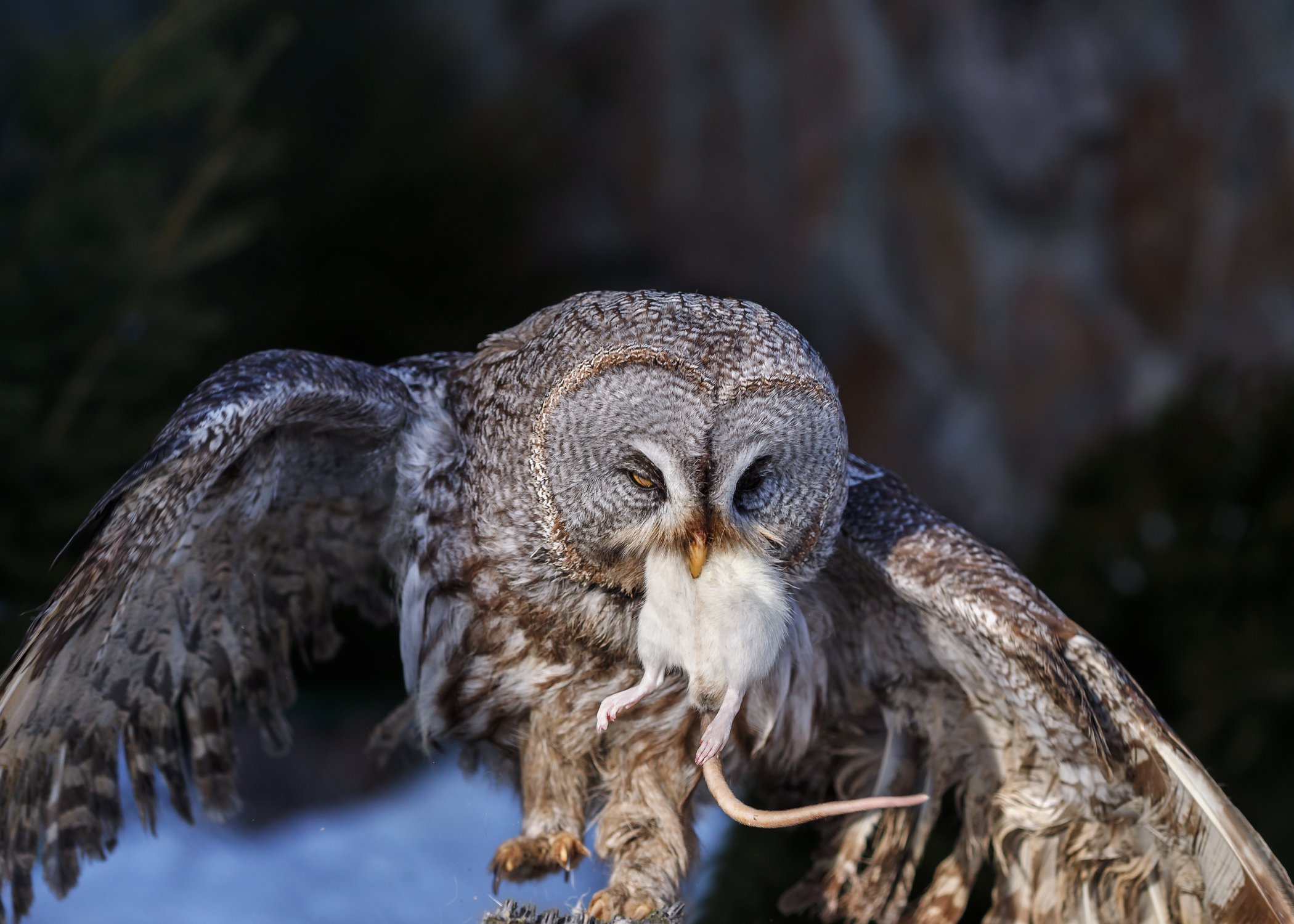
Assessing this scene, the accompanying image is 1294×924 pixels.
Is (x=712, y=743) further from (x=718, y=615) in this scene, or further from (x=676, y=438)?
(x=676, y=438)

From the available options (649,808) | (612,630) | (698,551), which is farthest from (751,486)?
(649,808)

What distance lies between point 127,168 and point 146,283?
35 centimetres

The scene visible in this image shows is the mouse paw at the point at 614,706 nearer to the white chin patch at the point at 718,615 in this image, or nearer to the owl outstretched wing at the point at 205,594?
the white chin patch at the point at 718,615

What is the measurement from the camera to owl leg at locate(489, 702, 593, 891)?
1966 millimetres

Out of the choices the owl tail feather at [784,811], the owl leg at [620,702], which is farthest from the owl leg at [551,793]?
the owl tail feather at [784,811]

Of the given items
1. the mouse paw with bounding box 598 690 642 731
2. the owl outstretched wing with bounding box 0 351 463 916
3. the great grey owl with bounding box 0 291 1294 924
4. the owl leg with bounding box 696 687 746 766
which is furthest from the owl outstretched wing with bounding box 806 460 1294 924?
the owl outstretched wing with bounding box 0 351 463 916

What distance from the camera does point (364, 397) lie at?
1856mm

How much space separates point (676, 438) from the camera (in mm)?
1651

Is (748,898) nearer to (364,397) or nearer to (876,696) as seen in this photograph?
(876,696)

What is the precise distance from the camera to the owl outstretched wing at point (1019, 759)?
1795mm

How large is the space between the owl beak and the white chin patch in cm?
3

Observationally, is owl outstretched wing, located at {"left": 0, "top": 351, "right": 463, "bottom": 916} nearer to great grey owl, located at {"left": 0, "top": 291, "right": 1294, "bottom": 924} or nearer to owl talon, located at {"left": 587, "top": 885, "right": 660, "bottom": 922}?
great grey owl, located at {"left": 0, "top": 291, "right": 1294, "bottom": 924}

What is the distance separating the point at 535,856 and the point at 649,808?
0.20 meters

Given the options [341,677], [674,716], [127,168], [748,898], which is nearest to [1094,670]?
[674,716]
